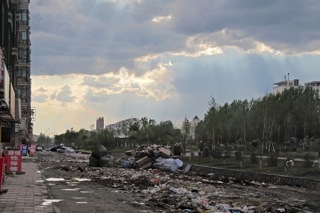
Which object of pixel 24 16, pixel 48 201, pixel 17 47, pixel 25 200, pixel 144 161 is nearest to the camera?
pixel 25 200

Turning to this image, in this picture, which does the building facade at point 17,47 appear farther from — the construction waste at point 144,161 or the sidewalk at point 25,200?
the sidewalk at point 25,200

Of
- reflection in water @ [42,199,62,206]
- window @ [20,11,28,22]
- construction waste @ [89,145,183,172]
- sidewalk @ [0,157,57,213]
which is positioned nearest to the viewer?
sidewalk @ [0,157,57,213]

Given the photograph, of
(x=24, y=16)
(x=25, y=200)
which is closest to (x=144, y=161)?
(x=25, y=200)

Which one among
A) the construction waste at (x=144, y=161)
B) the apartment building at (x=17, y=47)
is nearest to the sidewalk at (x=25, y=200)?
the construction waste at (x=144, y=161)

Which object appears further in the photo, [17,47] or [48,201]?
[17,47]

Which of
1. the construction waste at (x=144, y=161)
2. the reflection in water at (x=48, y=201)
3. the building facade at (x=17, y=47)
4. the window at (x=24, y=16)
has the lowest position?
the reflection in water at (x=48, y=201)

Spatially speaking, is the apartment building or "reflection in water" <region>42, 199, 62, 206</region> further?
the apartment building

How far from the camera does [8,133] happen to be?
24.1 m

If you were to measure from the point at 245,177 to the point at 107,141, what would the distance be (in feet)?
265

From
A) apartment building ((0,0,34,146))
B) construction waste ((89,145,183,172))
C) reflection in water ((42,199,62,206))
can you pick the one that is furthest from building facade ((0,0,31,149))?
reflection in water ((42,199,62,206))

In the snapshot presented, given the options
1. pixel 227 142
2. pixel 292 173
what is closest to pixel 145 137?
pixel 227 142

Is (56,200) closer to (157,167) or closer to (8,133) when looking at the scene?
(8,133)

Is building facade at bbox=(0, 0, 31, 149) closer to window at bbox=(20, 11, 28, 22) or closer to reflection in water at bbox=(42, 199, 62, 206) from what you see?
window at bbox=(20, 11, 28, 22)

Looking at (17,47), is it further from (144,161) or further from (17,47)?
(144,161)
